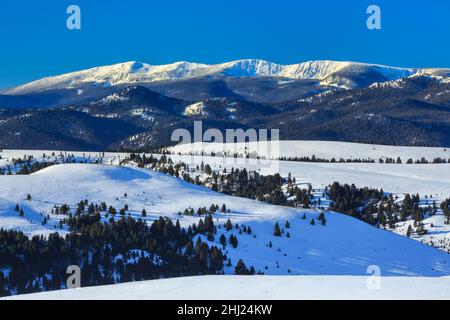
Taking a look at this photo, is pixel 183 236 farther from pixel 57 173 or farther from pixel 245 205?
pixel 57 173

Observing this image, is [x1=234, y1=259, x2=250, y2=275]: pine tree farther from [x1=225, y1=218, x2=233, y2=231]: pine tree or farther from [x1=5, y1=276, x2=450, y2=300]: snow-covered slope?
[x1=5, y1=276, x2=450, y2=300]: snow-covered slope

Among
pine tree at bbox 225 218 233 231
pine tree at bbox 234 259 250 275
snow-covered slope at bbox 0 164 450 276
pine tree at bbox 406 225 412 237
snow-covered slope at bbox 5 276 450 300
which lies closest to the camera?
snow-covered slope at bbox 5 276 450 300

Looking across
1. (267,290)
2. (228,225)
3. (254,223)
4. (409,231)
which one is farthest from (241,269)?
(409,231)

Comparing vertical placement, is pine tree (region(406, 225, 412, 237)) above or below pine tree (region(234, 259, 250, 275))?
below

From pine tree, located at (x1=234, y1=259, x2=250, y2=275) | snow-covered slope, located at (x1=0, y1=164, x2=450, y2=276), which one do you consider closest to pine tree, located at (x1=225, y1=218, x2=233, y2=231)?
snow-covered slope, located at (x1=0, y1=164, x2=450, y2=276)

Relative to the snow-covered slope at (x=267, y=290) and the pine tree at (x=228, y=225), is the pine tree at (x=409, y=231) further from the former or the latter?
the snow-covered slope at (x=267, y=290)

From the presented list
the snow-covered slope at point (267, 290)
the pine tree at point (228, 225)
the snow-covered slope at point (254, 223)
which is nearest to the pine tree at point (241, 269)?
the snow-covered slope at point (254, 223)
